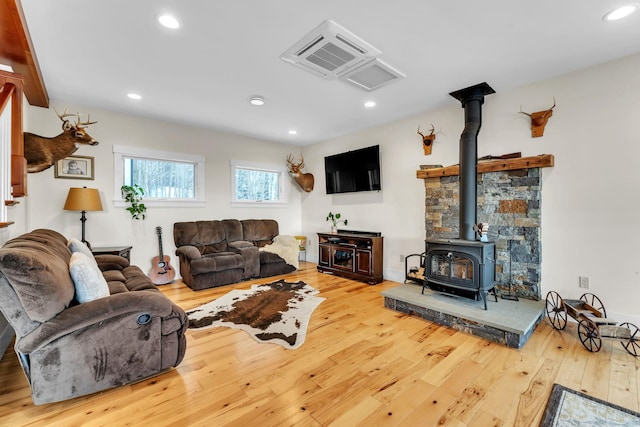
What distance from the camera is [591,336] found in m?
2.28

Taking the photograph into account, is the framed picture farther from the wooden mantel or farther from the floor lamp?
the wooden mantel

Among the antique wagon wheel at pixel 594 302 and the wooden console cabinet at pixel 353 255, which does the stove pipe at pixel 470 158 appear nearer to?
the antique wagon wheel at pixel 594 302

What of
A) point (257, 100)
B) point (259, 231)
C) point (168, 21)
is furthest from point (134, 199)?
point (168, 21)

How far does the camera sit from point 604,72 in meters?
2.71

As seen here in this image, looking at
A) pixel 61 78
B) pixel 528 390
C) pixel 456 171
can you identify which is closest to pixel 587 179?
pixel 456 171

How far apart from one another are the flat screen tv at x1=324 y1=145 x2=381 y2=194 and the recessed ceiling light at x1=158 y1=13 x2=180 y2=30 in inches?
126

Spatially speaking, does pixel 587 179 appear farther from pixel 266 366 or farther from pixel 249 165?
pixel 249 165

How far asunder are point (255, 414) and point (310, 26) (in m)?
2.67

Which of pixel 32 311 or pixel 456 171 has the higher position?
pixel 456 171

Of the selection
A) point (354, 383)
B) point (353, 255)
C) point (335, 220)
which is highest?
point (335, 220)

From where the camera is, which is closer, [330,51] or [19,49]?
[19,49]

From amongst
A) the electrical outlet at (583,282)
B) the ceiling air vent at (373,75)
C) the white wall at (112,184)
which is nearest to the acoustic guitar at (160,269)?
the white wall at (112,184)

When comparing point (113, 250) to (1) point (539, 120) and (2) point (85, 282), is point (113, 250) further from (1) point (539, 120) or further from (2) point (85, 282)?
(1) point (539, 120)

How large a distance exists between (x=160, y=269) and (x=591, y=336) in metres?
5.02
